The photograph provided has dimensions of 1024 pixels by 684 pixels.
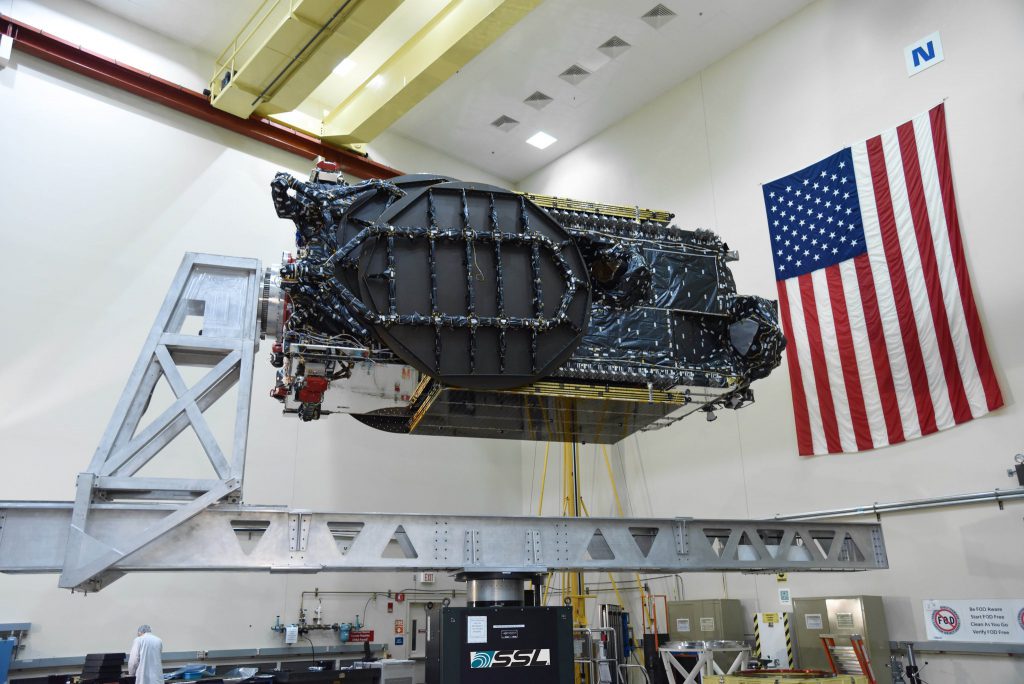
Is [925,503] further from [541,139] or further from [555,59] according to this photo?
[541,139]

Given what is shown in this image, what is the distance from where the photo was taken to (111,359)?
14.7 m

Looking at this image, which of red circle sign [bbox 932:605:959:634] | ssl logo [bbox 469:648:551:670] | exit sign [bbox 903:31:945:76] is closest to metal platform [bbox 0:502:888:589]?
ssl logo [bbox 469:648:551:670]

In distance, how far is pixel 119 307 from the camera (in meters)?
15.0

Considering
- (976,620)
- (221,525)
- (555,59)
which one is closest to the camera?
(221,525)

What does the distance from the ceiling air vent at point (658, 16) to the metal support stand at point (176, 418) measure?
12089mm

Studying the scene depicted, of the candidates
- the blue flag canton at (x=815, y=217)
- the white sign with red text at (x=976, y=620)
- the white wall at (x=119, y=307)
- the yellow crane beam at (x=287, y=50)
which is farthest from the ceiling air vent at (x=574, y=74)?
the white sign with red text at (x=976, y=620)

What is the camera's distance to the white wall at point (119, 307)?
13.6 metres

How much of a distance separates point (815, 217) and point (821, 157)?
1.28 meters

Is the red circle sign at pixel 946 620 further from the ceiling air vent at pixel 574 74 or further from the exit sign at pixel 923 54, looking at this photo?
the ceiling air vent at pixel 574 74

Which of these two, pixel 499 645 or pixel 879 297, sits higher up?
pixel 879 297

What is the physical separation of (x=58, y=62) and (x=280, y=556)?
13009 mm

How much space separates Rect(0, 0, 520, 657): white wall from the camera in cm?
1362

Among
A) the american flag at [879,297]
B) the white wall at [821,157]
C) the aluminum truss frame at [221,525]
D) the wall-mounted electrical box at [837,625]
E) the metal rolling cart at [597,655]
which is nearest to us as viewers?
the aluminum truss frame at [221,525]

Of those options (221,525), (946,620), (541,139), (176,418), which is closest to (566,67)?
(541,139)
